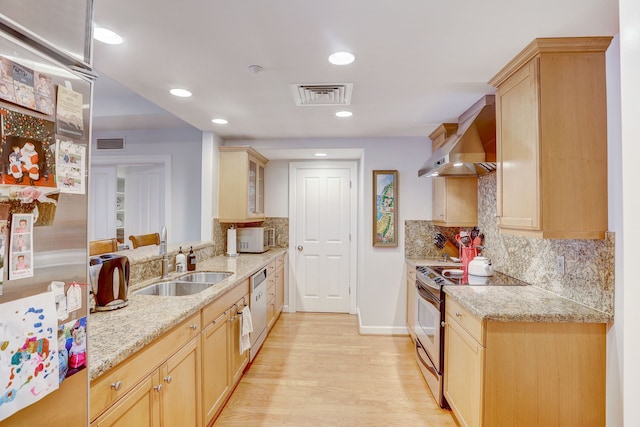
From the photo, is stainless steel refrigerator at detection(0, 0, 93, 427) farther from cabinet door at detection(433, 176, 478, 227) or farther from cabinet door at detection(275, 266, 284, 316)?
cabinet door at detection(275, 266, 284, 316)

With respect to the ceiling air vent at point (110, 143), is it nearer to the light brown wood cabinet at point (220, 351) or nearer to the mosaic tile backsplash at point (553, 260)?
the light brown wood cabinet at point (220, 351)

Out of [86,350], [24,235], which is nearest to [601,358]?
[86,350]

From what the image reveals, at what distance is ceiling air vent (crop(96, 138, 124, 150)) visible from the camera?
158 inches

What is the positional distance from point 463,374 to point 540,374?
420 millimetres

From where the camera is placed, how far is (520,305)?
6.01 ft

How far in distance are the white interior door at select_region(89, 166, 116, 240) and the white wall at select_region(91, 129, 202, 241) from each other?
50cm

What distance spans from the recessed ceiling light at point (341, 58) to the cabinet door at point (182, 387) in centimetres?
179

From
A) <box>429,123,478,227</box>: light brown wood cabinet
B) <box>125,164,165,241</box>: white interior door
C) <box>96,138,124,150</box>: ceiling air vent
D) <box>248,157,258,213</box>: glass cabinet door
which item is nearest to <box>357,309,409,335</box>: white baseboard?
<box>429,123,478,227</box>: light brown wood cabinet

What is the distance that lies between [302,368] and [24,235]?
2.63 meters

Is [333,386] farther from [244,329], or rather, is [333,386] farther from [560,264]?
[560,264]

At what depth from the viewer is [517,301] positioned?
6.27 feet

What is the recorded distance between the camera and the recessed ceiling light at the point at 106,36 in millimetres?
1565

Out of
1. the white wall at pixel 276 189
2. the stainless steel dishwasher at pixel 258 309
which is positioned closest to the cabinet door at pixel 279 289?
the stainless steel dishwasher at pixel 258 309

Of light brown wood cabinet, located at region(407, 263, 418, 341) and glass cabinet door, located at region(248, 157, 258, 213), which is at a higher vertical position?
glass cabinet door, located at region(248, 157, 258, 213)
